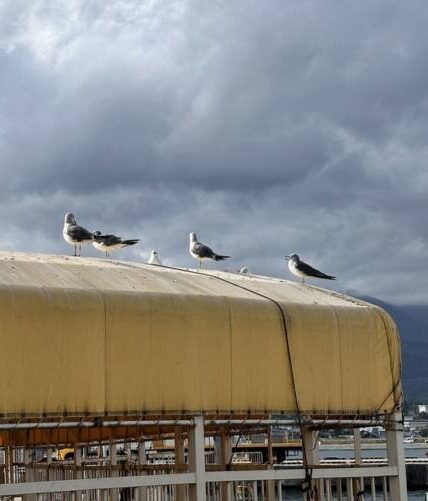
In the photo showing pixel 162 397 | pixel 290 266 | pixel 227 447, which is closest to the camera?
pixel 162 397

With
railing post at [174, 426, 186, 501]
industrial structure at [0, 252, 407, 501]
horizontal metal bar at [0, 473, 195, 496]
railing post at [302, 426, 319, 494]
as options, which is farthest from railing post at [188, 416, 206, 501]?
railing post at [302, 426, 319, 494]

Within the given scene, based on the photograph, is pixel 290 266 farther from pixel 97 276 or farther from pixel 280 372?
pixel 97 276

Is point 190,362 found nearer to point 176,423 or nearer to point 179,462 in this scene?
point 176,423

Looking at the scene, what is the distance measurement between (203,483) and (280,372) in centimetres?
301

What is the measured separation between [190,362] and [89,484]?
3.11 meters

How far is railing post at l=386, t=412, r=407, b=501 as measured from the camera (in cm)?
2150

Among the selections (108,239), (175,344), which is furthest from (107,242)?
(175,344)

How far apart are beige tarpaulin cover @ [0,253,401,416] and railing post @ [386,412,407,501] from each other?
0.43 meters

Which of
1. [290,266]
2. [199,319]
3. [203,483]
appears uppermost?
[290,266]

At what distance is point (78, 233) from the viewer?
78.4 ft

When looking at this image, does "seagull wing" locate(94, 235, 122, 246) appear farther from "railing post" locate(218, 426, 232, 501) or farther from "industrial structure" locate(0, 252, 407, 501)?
"railing post" locate(218, 426, 232, 501)

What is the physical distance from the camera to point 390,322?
2258 cm

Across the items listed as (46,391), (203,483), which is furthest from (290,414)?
(46,391)

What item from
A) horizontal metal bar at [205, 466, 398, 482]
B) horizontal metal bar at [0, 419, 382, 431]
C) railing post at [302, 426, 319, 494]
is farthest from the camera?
railing post at [302, 426, 319, 494]
